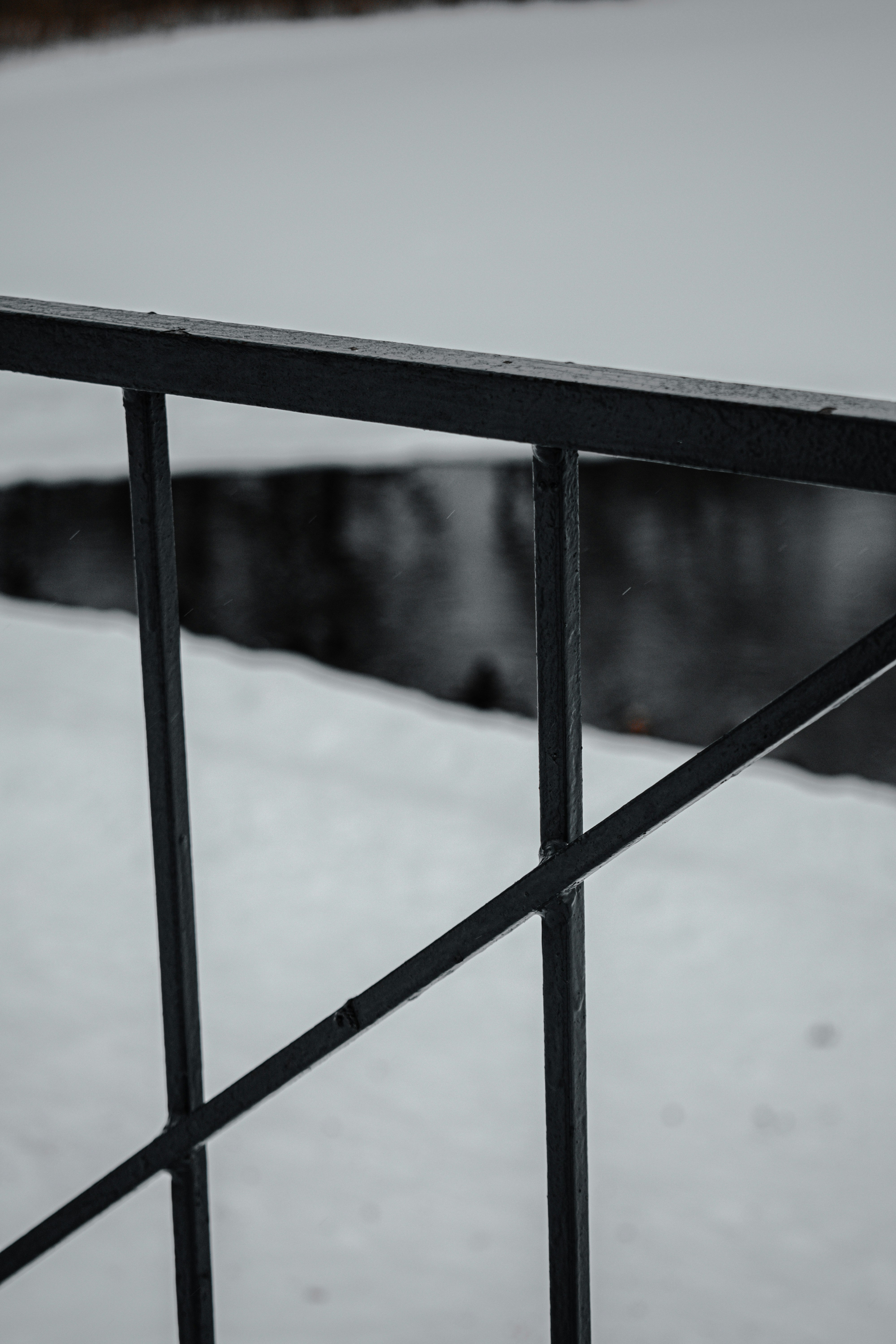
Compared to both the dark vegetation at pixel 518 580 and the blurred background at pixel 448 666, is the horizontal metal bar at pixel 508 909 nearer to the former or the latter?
the blurred background at pixel 448 666

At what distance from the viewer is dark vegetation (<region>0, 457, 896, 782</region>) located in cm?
357

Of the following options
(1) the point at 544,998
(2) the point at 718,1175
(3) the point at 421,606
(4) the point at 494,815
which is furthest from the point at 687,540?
(1) the point at 544,998

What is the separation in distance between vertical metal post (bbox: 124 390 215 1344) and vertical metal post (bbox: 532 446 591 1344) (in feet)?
0.53

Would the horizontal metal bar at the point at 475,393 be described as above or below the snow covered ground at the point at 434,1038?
above

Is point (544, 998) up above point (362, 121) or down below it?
below

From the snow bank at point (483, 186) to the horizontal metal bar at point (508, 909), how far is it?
4309 mm

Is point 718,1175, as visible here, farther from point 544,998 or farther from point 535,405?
point 535,405

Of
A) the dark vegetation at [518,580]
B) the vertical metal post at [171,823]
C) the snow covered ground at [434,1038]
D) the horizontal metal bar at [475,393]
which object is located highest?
the horizontal metal bar at [475,393]

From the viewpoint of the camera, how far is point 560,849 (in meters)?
0.57

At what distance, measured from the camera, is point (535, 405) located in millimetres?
517

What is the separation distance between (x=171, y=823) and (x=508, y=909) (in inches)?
6.8

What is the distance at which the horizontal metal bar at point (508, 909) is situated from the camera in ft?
1.65

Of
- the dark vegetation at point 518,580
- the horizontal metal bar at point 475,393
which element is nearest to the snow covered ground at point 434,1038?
the dark vegetation at point 518,580

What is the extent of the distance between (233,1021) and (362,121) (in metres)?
4.39
